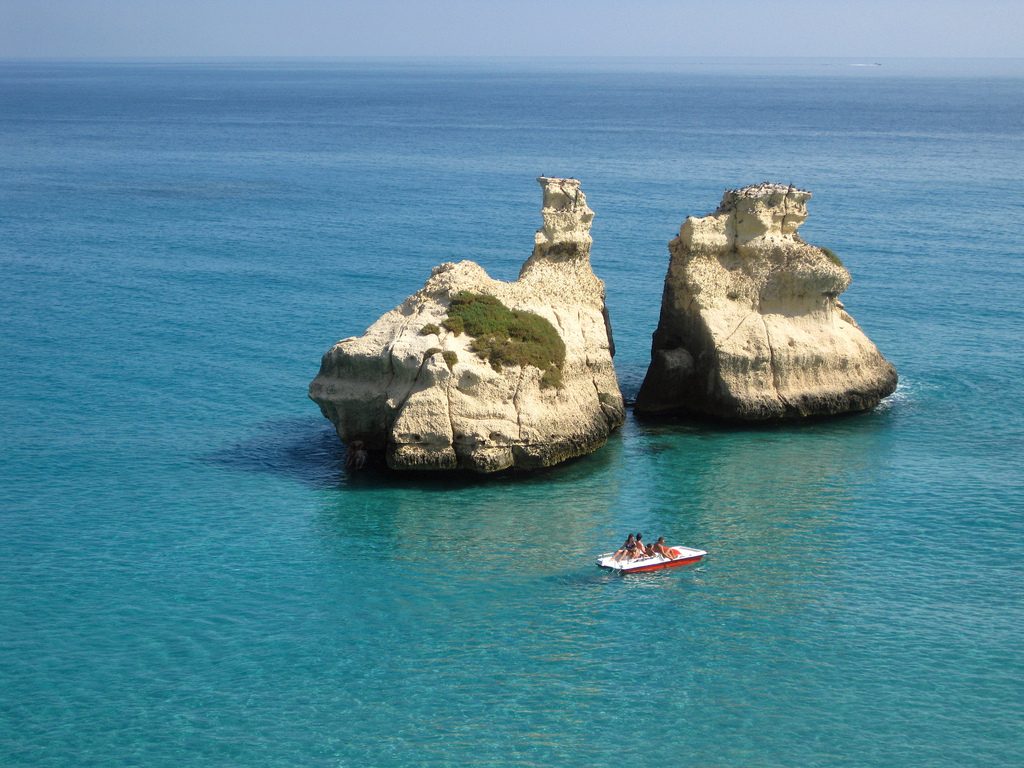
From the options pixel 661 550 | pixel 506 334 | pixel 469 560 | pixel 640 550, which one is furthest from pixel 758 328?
pixel 469 560

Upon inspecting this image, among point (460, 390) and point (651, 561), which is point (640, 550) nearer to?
point (651, 561)

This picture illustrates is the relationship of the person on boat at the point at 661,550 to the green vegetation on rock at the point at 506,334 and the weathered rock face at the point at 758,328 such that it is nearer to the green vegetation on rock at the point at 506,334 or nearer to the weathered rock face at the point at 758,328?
the green vegetation on rock at the point at 506,334

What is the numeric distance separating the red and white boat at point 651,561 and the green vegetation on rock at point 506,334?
996cm

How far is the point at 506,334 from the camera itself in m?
52.4

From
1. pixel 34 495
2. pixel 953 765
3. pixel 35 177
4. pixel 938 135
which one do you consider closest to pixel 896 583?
pixel 953 765

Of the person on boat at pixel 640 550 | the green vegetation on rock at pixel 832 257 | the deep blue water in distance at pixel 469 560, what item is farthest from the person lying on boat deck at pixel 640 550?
the green vegetation on rock at pixel 832 257

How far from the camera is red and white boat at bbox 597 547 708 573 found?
1693 inches

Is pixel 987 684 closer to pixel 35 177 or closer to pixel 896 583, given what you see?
pixel 896 583

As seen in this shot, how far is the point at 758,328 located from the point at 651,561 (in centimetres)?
1793

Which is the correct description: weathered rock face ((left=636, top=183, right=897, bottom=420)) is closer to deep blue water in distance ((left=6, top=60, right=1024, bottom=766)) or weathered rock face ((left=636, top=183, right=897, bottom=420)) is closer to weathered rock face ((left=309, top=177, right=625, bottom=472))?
deep blue water in distance ((left=6, top=60, right=1024, bottom=766))

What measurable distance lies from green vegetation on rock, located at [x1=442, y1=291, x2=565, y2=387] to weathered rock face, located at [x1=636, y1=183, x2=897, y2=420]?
8099 mm

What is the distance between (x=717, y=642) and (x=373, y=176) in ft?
351

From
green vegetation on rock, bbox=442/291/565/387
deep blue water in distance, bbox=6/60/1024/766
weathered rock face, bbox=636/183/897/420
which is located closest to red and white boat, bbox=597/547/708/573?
deep blue water in distance, bbox=6/60/1024/766

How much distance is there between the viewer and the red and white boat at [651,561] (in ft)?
141
